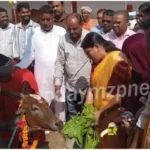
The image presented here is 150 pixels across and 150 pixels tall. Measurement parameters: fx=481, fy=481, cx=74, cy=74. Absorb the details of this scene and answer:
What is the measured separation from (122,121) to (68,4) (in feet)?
17.6

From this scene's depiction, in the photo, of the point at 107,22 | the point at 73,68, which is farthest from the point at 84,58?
the point at 107,22

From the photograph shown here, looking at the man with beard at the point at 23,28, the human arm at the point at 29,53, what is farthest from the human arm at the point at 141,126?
the man with beard at the point at 23,28

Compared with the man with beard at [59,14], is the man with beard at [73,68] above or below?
below

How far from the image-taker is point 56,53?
5316mm

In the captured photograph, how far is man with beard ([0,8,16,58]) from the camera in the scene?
604 cm

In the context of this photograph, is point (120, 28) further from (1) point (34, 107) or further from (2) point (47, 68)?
(1) point (34, 107)

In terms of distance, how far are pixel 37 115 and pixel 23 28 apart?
7.94 feet

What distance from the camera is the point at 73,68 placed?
5102 millimetres

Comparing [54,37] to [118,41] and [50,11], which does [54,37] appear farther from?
[118,41]

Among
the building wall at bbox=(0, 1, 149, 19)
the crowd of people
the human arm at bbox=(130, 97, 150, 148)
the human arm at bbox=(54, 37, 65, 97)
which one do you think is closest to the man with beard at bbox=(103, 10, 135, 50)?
the crowd of people

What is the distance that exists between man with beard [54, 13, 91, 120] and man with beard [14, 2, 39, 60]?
0.88 metres

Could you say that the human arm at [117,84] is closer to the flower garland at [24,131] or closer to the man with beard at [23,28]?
the flower garland at [24,131]

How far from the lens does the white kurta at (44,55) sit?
17.5 feet

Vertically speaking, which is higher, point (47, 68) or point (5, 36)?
point (5, 36)
